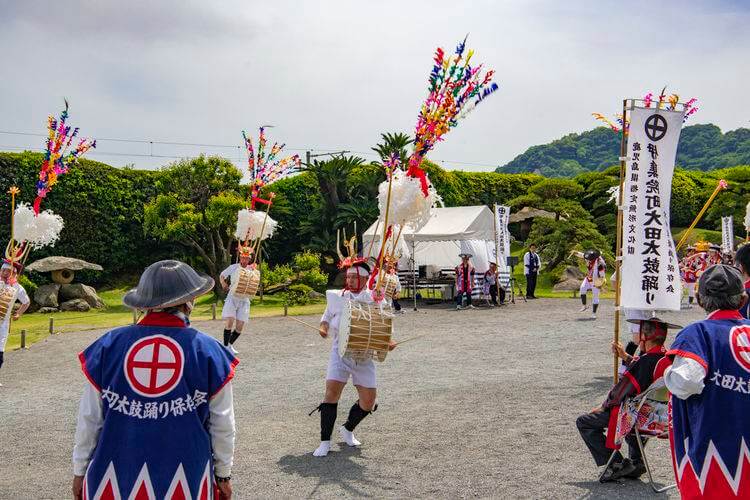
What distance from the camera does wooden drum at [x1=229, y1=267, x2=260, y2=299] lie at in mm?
11539

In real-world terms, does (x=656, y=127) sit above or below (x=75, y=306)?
above

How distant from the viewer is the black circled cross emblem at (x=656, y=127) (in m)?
6.43

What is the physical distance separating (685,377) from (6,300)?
8869 mm

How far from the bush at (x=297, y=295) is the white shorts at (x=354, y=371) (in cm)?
1343

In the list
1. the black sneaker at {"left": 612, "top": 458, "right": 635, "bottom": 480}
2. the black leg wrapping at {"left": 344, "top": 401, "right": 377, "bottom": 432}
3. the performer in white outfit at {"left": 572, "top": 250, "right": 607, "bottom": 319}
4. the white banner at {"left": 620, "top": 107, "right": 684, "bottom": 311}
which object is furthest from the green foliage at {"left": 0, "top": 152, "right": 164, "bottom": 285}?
the black sneaker at {"left": 612, "top": 458, "right": 635, "bottom": 480}

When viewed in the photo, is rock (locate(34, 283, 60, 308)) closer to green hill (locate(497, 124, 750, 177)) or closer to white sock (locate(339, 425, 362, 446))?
white sock (locate(339, 425, 362, 446))

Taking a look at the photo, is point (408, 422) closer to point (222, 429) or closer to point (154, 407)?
point (222, 429)

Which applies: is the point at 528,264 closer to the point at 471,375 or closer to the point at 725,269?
the point at 471,375

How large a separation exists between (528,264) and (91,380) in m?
19.8

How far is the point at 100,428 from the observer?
3113 millimetres

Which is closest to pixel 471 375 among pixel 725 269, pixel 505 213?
pixel 725 269

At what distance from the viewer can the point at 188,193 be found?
22.0 metres

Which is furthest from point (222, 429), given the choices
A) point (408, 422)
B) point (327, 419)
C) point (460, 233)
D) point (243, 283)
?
point (460, 233)

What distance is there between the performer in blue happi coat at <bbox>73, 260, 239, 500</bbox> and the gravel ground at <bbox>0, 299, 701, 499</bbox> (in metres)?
2.15
